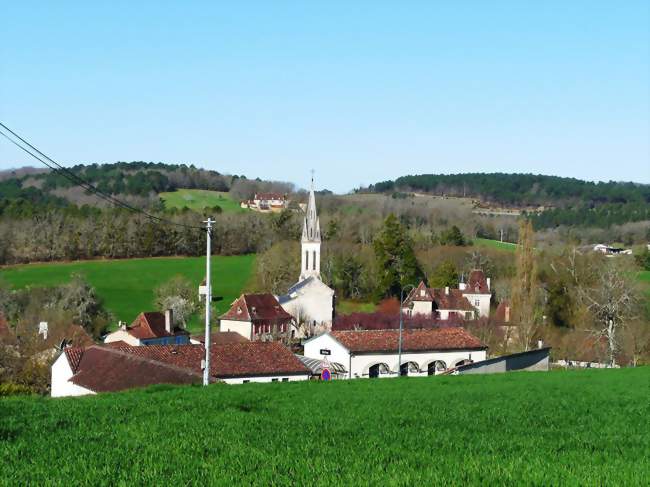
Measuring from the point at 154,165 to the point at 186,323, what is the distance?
127m

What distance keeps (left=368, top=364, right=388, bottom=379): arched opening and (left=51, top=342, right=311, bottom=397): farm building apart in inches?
352

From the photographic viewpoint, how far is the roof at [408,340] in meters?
45.7

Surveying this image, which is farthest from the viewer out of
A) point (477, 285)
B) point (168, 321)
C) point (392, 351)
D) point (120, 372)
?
point (477, 285)

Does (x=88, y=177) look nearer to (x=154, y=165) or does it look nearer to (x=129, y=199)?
(x=154, y=165)

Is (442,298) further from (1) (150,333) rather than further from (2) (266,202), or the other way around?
(2) (266,202)

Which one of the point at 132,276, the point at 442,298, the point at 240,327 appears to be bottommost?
the point at 240,327

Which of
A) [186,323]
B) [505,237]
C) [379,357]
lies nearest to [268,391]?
[379,357]

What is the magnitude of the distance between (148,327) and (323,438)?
159 feet

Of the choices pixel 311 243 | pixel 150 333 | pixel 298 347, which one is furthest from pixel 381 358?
pixel 311 243

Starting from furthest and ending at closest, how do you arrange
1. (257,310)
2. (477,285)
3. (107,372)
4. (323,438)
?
(477,285)
(257,310)
(107,372)
(323,438)

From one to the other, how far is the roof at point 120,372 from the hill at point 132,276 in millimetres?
43777

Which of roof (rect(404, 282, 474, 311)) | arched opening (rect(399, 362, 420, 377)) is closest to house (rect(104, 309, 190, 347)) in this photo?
arched opening (rect(399, 362, 420, 377))

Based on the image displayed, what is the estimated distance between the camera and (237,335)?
61844mm

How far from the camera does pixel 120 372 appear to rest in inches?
1181
